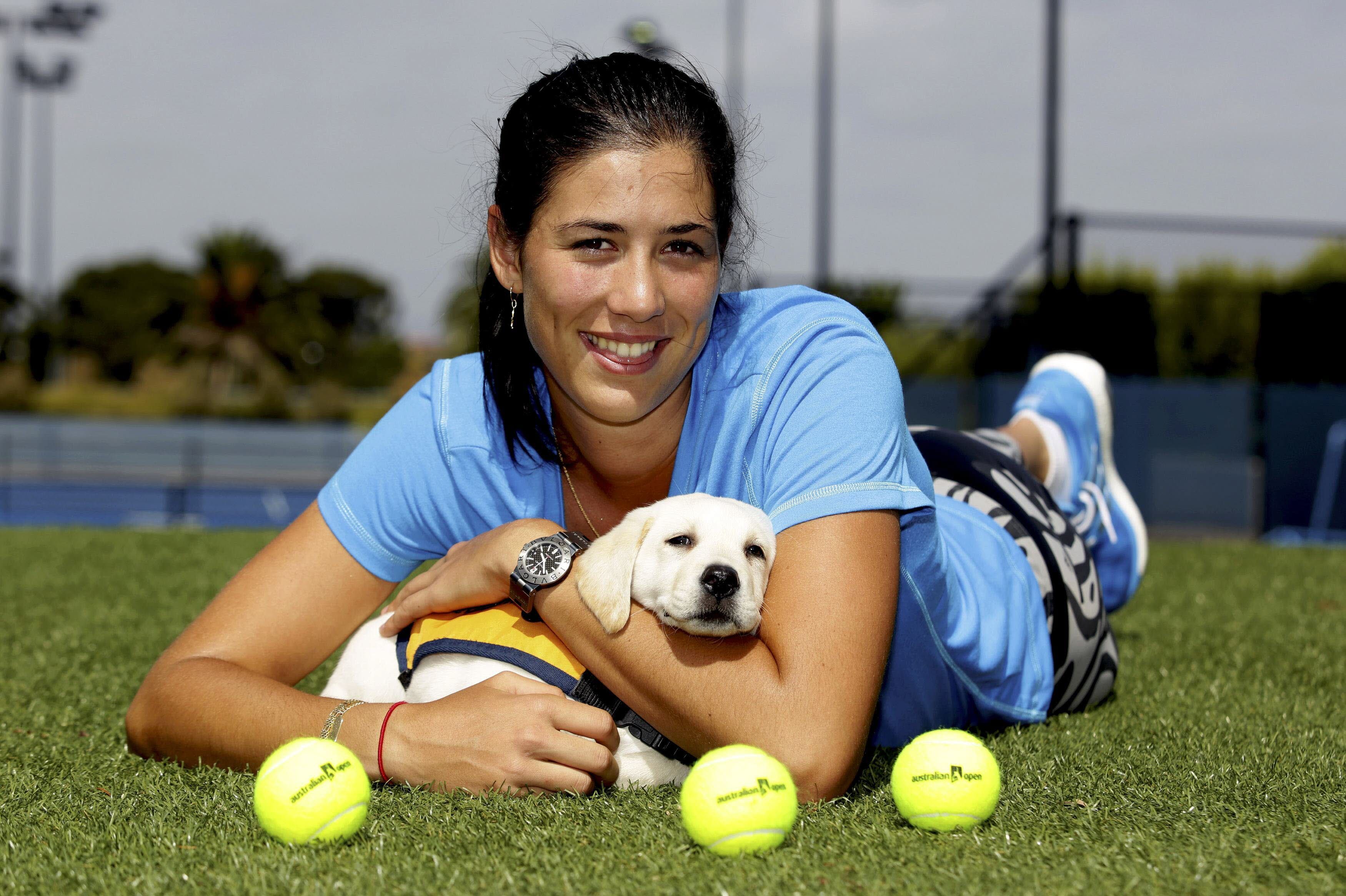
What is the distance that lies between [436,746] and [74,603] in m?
3.87

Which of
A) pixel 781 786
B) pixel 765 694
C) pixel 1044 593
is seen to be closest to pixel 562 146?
pixel 765 694

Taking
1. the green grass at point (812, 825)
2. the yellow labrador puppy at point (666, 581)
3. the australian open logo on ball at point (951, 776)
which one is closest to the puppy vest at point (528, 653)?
the yellow labrador puppy at point (666, 581)

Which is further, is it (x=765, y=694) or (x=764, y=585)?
(x=764, y=585)

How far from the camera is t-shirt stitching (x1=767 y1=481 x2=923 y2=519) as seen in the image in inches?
84.4

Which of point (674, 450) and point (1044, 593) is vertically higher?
point (674, 450)

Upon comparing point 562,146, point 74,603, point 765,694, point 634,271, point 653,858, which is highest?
point 562,146

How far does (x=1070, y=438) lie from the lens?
4.28 m

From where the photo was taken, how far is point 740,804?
6.08 feet

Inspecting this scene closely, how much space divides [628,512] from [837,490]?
767 mm

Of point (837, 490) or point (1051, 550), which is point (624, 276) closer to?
point (837, 490)

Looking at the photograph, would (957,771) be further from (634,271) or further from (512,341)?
(512,341)

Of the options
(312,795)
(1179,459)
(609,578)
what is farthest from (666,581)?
(1179,459)

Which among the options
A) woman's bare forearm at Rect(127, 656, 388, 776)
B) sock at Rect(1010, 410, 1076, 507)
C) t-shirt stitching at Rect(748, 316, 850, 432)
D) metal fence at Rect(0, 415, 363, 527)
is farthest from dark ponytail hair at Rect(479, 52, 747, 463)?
metal fence at Rect(0, 415, 363, 527)

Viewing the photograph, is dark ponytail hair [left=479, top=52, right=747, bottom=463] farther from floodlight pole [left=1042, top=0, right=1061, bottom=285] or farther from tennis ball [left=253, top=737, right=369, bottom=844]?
floodlight pole [left=1042, top=0, right=1061, bottom=285]
